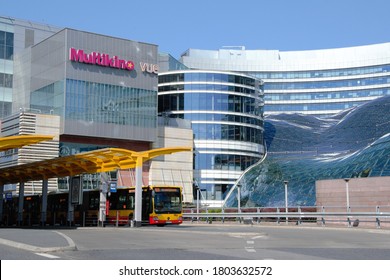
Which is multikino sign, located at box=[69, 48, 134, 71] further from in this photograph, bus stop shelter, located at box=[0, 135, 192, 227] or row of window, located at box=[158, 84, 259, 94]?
bus stop shelter, located at box=[0, 135, 192, 227]

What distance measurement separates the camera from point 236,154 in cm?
8525

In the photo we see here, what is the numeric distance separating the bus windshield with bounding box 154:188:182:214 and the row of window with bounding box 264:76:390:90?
94.5 m

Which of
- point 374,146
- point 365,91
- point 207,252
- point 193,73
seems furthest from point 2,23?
point 365,91

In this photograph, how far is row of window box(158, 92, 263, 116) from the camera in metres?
83.8

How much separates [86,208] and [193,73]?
134ft

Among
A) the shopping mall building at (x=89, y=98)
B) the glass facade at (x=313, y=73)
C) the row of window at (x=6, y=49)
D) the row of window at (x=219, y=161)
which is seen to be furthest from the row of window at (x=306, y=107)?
the row of window at (x=6, y=49)

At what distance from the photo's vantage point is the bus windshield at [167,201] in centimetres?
4094

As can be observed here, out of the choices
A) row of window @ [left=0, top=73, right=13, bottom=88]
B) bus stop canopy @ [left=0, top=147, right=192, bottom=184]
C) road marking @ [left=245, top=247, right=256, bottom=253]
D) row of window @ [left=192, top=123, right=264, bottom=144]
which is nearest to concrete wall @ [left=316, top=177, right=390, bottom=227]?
bus stop canopy @ [left=0, top=147, right=192, bottom=184]

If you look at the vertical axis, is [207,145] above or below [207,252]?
above

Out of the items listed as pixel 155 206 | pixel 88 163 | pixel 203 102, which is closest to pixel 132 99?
pixel 203 102

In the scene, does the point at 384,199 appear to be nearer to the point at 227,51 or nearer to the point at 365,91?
the point at 365,91

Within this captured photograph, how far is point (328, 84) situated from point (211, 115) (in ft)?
182

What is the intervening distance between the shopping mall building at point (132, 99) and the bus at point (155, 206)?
1009 inches

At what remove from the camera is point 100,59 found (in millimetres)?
68375
